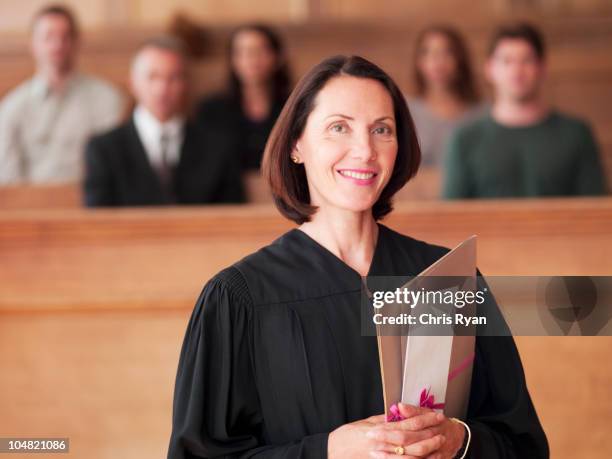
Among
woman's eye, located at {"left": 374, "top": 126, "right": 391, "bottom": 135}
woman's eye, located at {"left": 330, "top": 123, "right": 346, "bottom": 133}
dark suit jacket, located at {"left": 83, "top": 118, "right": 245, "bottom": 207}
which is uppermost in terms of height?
woman's eye, located at {"left": 330, "top": 123, "right": 346, "bottom": 133}

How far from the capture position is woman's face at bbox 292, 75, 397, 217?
6.46 feet

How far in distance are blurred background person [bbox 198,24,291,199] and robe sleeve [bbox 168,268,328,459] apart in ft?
11.6

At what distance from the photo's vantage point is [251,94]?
5695 mm

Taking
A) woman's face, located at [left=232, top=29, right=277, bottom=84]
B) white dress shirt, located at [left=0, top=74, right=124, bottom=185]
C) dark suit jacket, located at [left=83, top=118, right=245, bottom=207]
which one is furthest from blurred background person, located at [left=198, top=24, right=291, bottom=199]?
white dress shirt, located at [left=0, top=74, right=124, bottom=185]

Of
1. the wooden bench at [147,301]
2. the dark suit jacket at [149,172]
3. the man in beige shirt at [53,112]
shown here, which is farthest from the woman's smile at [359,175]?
the man in beige shirt at [53,112]

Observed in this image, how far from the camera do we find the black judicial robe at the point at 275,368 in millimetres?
1935

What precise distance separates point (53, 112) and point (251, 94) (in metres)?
1.12

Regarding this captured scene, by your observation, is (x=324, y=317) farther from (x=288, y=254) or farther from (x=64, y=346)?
(x=64, y=346)

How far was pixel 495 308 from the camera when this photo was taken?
205cm

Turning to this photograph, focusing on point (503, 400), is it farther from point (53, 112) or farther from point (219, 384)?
point (53, 112)

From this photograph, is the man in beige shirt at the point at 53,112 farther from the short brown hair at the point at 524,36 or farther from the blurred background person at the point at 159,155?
the short brown hair at the point at 524,36

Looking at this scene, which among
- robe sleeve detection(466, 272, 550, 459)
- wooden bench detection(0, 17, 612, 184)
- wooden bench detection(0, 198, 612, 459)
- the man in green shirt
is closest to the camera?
robe sleeve detection(466, 272, 550, 459)

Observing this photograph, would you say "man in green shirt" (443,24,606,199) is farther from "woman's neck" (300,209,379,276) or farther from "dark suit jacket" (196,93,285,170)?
"woman's neck" (300,209,379,276)

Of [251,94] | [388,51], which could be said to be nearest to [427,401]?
[251,94]
